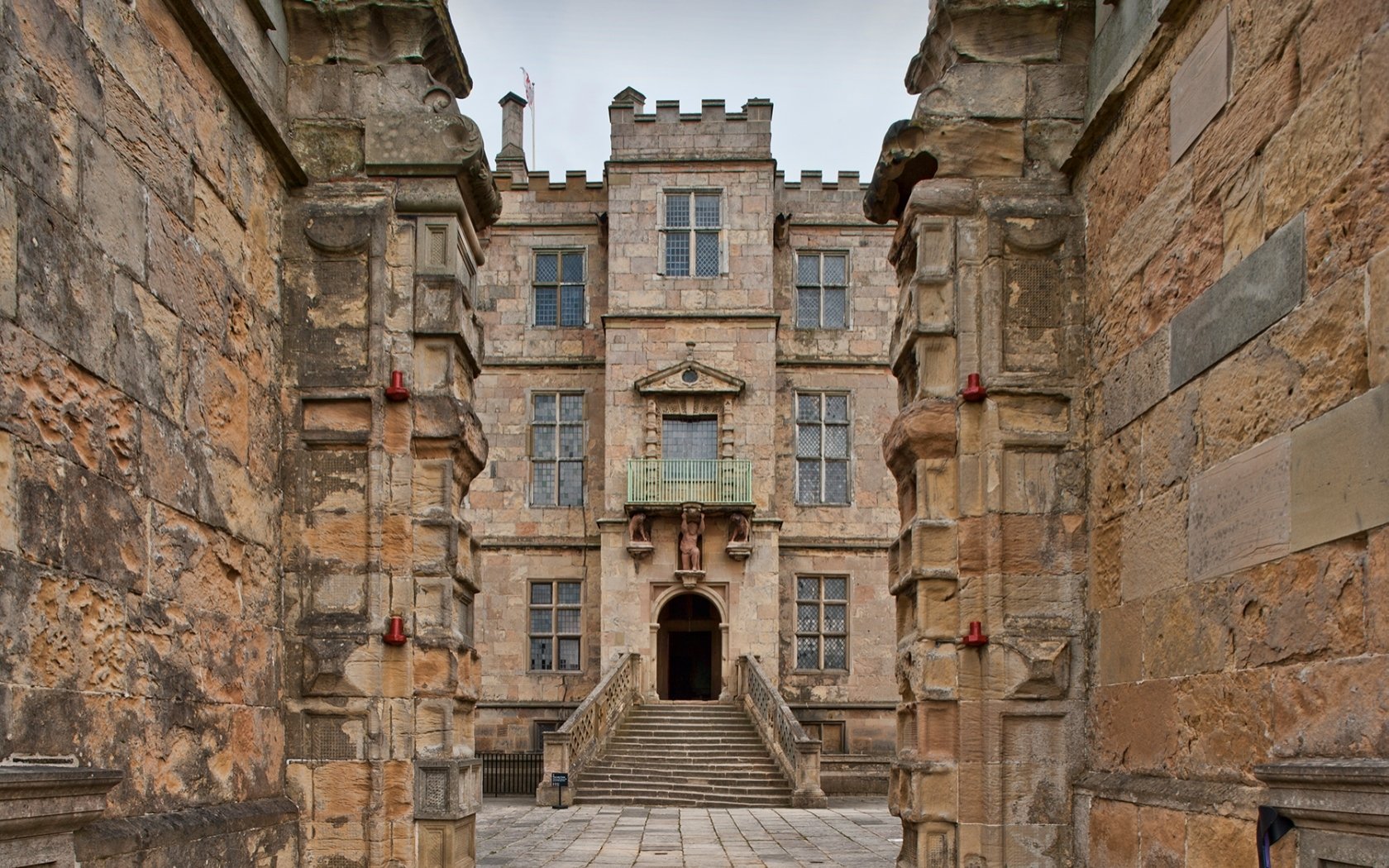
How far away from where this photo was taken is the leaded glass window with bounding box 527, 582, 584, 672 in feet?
73.2

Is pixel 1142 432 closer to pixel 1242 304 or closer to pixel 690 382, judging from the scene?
pixel 1242 304

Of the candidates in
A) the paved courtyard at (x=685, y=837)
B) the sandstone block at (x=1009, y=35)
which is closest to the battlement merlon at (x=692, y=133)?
the paved courtyard at (x=685, y=837)

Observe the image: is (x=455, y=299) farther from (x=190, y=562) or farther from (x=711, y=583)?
(x=711, y=583)

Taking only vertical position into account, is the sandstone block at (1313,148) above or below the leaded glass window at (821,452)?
below

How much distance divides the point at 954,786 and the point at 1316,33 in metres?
3.95

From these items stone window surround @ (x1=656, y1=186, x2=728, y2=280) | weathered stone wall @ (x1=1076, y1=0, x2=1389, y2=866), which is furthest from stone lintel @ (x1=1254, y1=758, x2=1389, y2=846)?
stone window surround @ (x1=656, y1=186, x2=728, y2=280)

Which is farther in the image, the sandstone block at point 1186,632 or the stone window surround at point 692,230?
the stone window surround at point 692,230

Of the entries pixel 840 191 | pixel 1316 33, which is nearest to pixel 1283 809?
pixel 1316 33

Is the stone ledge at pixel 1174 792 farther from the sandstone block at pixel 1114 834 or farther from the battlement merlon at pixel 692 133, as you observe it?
the battlement merlon at pixel 692 133

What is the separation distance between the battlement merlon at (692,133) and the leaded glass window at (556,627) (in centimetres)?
A: 773

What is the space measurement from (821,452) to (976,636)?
16294 mm

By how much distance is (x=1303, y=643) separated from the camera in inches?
162

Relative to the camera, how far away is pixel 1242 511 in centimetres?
463

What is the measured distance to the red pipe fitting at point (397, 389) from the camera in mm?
6684
